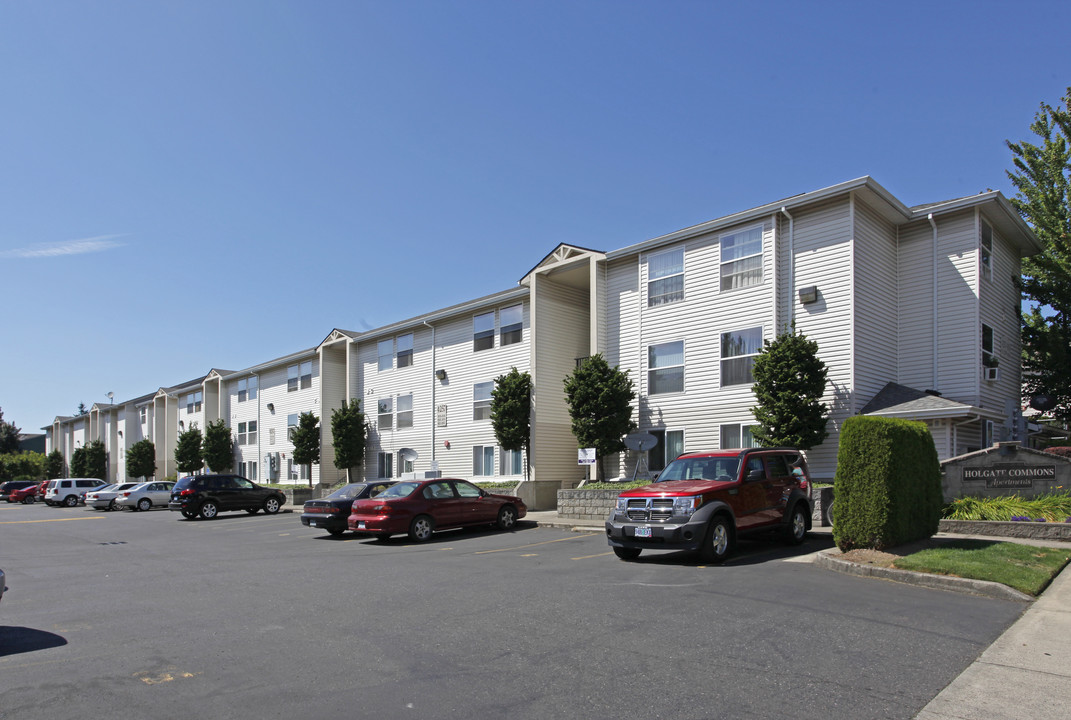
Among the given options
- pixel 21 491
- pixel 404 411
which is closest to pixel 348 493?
pixel 404 411

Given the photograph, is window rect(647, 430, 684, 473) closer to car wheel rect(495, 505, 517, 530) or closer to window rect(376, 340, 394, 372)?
car wheel rect(495, 505, 517, 530)

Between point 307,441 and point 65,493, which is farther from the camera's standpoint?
point 65,493

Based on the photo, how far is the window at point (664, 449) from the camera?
71.6 feet

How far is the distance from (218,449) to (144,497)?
1262cm

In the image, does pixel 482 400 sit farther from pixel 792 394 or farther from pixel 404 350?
pixel 792 394

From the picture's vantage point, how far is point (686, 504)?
38.0 feet

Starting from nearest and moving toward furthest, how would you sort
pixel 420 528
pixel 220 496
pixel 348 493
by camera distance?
pixel 420 528 < pixel 348 493 < pixel 220 496

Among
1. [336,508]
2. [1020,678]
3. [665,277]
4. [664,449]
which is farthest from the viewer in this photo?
[665,277]

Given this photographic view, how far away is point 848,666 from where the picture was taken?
605 centimetres

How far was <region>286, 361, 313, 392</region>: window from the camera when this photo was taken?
41.4 m

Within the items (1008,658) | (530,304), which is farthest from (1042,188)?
(1008,658)

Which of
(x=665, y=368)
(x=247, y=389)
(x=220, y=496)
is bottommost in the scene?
(x=220, y=496)

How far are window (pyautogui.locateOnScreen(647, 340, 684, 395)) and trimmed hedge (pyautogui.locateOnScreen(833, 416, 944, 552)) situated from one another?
10335 millimetres

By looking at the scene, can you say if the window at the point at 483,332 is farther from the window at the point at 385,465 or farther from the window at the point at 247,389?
the window at the point at 247,389
